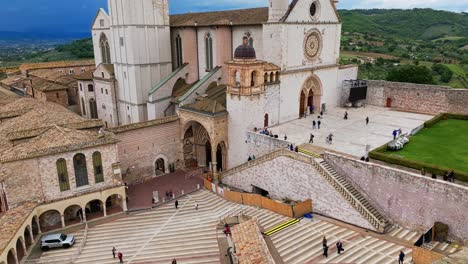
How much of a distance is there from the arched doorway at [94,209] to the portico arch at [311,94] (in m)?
21.2

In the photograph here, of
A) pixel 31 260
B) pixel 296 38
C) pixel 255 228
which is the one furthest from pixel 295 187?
pixel 31 260

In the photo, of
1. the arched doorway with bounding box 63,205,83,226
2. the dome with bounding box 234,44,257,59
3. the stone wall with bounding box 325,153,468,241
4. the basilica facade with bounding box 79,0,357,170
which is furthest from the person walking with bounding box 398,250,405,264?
the arched doorway with bounding box 63,205,83,226

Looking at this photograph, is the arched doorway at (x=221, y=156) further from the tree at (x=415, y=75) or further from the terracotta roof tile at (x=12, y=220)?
the tree at (x=415, y=75)

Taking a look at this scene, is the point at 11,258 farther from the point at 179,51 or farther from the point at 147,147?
the point at 179,51

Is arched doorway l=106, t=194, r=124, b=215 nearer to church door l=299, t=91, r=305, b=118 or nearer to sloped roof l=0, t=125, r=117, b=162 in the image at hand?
sloped roof l=0, t=125, r=117, b=162

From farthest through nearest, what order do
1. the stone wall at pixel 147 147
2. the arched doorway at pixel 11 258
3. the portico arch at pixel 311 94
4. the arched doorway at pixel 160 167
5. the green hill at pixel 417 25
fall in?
the green hill at pixel 417 25 → the portico arch at pixel 311 94 → the arched doorway at pixel 160 167 → the stone wall at pixel 147 147 → the arched doorway at pixel 11 258

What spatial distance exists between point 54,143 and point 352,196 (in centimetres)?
2010

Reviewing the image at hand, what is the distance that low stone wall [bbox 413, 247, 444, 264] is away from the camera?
1767 cm

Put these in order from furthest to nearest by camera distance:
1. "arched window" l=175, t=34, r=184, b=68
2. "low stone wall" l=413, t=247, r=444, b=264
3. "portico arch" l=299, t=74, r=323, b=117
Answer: "arched window" l=175, t=34, r=184, b=68 < "portico arch" l=299, t=74, r=323, b=117 < "low stone wall" l=413, t=247, r=444, b=264

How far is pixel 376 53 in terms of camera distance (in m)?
94.8

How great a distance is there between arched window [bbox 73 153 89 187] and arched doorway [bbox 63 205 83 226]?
2006 millimetres

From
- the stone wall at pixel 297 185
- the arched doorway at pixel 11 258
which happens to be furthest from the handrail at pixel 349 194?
the arched doorway at pixel 11 258

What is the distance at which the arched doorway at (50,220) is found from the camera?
25312mm

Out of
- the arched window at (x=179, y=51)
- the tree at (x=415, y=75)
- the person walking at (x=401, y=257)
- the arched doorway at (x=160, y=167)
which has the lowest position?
the arched doorway at (x=160, y=167)
